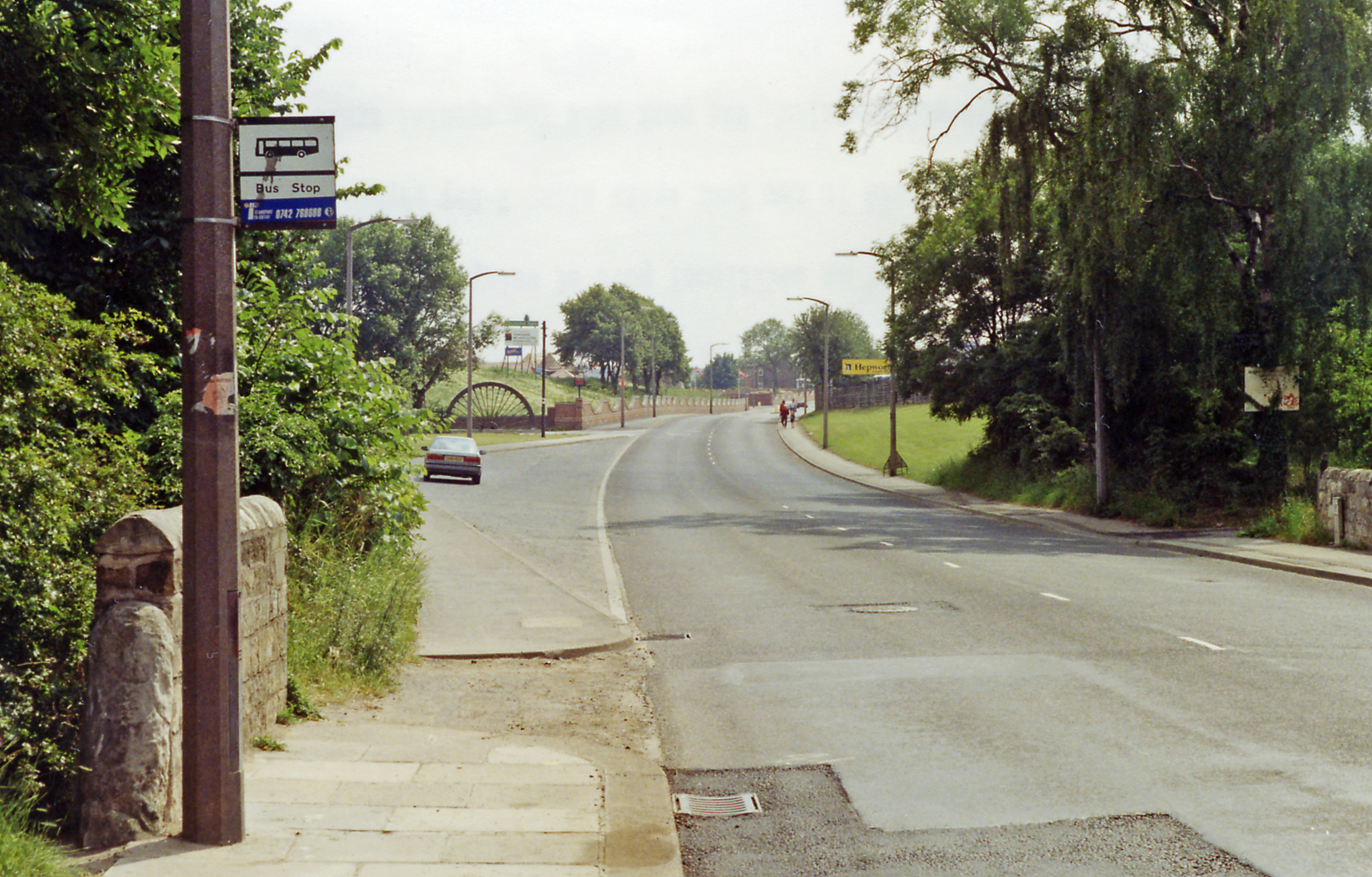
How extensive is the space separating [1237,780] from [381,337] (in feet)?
281

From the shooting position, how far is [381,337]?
289ft

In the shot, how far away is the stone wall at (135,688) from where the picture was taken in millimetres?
5258

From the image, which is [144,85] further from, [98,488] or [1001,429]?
[1001,429]

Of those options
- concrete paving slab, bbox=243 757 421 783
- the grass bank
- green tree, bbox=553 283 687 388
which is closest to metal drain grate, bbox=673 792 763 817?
concrete paving slab, bbox=243 757 421 783

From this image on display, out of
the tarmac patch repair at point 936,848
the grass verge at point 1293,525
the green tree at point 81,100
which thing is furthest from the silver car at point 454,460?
the tarmac patch repair at point 936,848

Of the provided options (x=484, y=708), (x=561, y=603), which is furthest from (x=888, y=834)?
(x=561, y=603)

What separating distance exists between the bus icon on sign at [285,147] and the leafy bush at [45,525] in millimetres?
1838

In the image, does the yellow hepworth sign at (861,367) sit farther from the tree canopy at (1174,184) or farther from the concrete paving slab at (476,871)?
the concrete paving slab at (476,871)

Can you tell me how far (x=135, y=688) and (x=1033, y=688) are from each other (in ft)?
21.3

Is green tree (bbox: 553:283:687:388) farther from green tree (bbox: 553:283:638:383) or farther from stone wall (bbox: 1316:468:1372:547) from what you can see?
stone wall (bbox: 1316:468:1372:547)

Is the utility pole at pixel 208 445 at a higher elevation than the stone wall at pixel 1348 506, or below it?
higher

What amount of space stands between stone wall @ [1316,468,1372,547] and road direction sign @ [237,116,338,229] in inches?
752

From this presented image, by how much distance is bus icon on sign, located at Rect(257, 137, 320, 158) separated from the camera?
5434 mm

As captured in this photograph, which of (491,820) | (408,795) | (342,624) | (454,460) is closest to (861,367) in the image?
(454,460)
